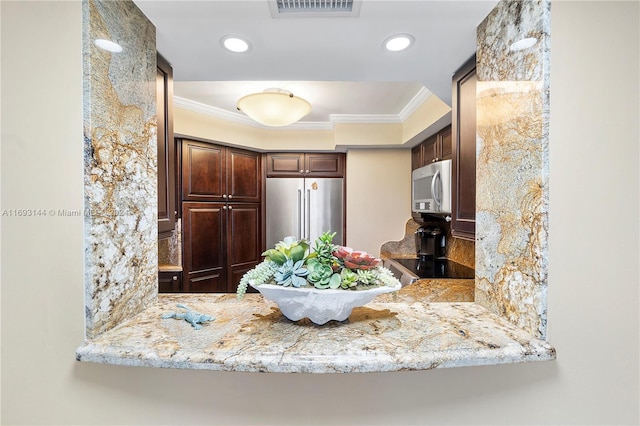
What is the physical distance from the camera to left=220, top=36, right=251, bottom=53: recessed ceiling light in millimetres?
1218

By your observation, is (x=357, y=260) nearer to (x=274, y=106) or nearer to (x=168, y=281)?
(x=274, y=106)

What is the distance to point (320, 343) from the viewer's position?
820mm

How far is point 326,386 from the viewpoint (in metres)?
0.94

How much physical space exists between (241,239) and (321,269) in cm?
282

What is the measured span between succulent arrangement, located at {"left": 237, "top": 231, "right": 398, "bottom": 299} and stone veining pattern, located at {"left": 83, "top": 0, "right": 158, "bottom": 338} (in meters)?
0.42

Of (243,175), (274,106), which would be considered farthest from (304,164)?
(274,106)

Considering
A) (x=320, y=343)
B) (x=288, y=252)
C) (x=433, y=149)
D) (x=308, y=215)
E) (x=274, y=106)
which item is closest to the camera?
(x=320, y=343)

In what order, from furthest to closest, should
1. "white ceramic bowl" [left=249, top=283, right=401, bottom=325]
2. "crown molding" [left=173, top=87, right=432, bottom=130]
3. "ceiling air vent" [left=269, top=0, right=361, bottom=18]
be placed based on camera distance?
"crown molding" [left=173, top=87, right=432, bottom=130] < "ceiling air vent" [left=269, top=0, right=361, bottom=18] < "white ceramic bowl" [left=249, top=283, right=401, bottom=325]

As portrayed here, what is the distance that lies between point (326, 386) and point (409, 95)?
2476mm

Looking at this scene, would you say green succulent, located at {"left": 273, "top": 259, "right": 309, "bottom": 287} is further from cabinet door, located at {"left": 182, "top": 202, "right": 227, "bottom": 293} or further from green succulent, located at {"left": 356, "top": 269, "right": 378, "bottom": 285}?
cabinet door, located at {"left": 182, "top": 202, "right": 227, "bottom": 293}

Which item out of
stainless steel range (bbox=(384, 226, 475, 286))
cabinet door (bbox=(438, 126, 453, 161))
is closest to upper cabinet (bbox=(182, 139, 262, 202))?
stainless steel range (bbox=(384, 226, 475, 286))

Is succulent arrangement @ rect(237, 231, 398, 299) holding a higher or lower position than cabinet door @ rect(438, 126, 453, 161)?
lower
